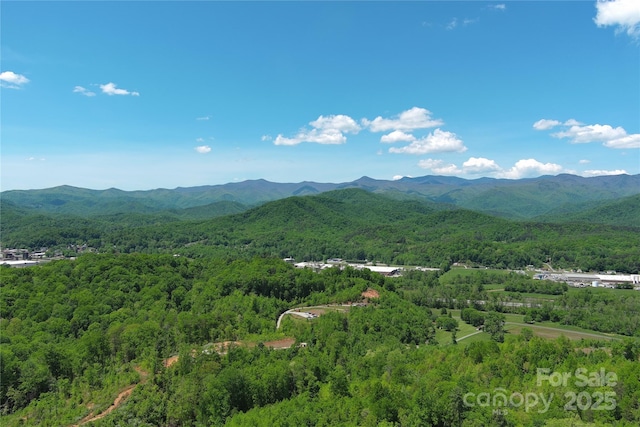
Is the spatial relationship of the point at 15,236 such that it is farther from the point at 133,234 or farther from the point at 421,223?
the point at 421,223

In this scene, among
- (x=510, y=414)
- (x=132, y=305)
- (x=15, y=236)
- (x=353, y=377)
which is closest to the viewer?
(x=510, y=414)

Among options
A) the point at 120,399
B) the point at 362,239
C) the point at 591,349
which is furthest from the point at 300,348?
the point at 362,239

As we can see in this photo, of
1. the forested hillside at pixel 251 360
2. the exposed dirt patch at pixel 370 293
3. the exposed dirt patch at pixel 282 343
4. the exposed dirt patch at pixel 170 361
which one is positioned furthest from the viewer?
the exposed dirt patch at pixel 370 293

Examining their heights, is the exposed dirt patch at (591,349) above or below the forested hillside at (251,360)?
below

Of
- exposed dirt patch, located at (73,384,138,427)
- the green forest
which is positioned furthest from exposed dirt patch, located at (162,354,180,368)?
exposed dirt patch, located at (73,384,138,427)

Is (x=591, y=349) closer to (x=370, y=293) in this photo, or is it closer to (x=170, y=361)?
(x=370, y=293)

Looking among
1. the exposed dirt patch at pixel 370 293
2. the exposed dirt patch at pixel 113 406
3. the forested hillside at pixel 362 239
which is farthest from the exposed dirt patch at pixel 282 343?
the forested hillside at pixel 362 239

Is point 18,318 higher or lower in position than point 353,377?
higher

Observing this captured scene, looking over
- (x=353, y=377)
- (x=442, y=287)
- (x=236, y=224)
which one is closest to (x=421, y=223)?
(x=236, y=224)

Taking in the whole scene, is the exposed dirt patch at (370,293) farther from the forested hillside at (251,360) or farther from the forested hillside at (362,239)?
the forested hillside at (362,239)
